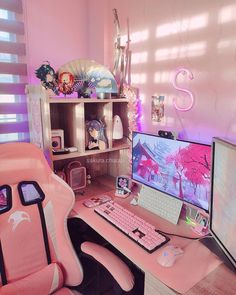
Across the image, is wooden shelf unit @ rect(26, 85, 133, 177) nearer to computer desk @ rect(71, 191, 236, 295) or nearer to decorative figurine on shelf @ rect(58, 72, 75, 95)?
decorative figurine on shelf @ rect(58, 72, 75, 95)

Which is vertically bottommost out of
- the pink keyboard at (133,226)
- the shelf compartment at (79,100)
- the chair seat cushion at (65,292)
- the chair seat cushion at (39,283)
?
the chair seat cushion at (65,292)

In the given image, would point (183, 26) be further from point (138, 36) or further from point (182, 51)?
point (138, 36)

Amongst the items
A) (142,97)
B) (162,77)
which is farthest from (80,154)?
(162,77)

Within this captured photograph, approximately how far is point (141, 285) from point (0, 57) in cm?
179

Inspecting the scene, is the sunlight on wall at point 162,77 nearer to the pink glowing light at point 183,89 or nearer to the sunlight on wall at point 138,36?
the pink glowing light at point 183,89

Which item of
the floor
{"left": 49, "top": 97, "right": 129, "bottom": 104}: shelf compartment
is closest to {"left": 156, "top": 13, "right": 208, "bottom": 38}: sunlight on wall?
{"left": 49, "top": 97, "right": 129, "bottom": 104}: shelf compartment

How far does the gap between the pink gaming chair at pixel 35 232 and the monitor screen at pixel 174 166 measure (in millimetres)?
471

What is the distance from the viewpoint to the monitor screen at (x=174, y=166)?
113cm

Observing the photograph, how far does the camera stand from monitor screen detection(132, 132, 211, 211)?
1.13 m

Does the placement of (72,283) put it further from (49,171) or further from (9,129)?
(9,129)

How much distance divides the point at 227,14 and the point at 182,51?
0.90ft

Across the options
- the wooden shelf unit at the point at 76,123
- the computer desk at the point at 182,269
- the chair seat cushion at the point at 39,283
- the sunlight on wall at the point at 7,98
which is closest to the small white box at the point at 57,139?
the wooden shelf unit at the point at 76,123

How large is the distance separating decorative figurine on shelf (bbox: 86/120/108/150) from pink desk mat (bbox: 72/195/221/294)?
49cm

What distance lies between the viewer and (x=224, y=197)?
94 centimetres
